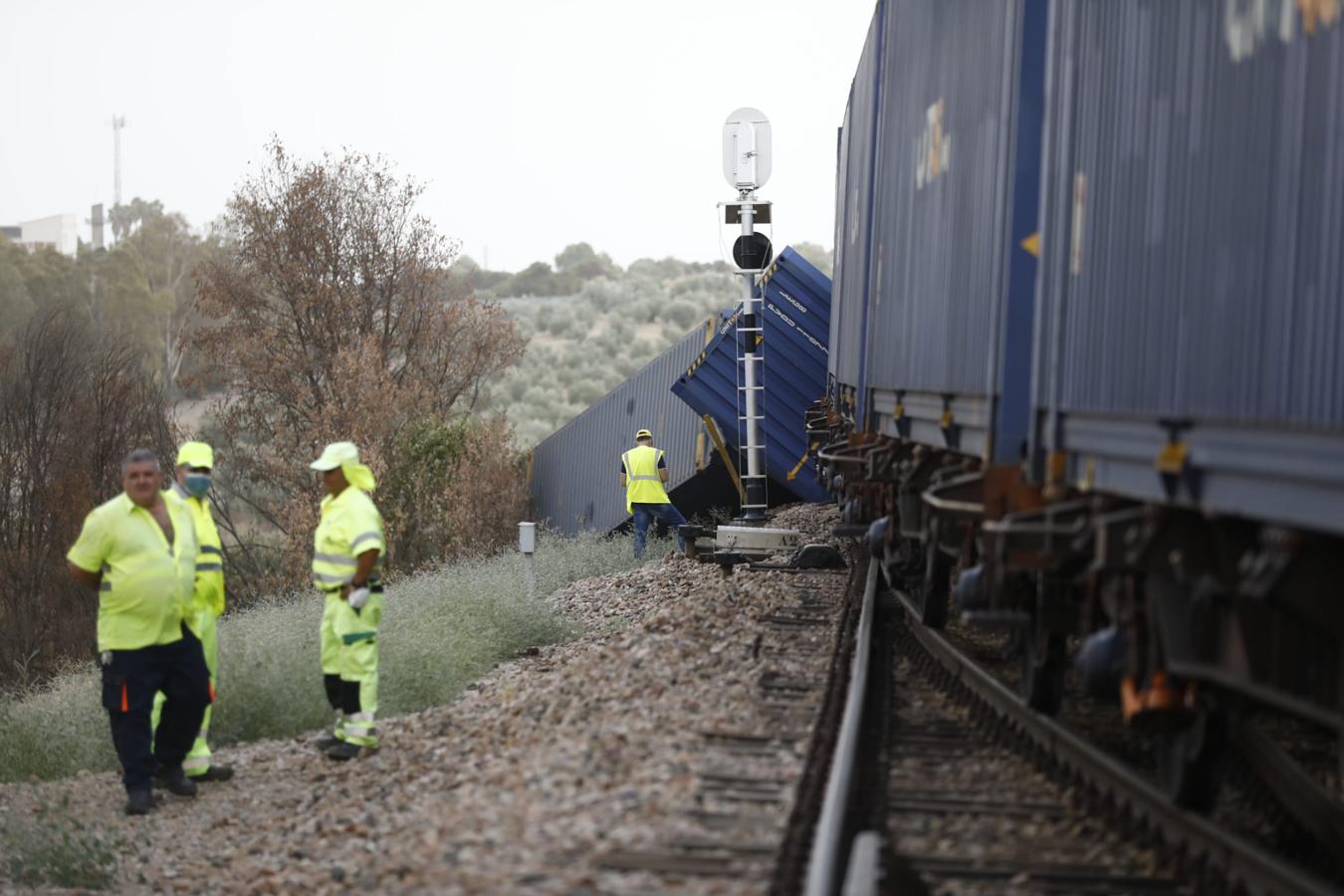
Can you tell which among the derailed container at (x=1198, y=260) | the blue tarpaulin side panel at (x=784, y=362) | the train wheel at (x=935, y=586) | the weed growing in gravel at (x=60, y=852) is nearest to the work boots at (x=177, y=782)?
the weed growing in gravel at (x=60, y=852)

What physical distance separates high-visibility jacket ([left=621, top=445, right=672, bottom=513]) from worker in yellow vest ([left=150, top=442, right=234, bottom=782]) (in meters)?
12.9

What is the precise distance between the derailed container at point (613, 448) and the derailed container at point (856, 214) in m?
6.81

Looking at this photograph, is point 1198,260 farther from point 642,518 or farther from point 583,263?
point 583,263

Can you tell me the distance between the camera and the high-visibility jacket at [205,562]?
383 inches

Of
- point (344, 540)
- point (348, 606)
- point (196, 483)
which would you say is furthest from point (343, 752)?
point (196, 483)

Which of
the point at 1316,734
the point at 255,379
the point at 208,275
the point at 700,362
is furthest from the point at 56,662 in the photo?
the point at 1316,734

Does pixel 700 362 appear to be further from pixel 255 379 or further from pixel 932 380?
pixel 255 379

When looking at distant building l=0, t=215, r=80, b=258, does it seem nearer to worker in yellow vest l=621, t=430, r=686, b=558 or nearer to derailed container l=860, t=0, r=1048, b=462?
worker in yellow vest l=621, t=430, r=686, b=558

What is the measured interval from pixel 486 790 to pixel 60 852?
7.93 ft

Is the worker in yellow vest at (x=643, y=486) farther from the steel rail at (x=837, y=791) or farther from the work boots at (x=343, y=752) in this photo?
the work boots at (x=343, y=752)

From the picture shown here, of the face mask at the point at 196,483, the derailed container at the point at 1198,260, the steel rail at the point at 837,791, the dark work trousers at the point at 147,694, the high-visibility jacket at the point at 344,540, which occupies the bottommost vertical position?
the dark work trousers at the point at 147,694

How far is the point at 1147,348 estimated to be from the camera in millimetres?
5551

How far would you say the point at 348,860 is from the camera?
24.9 ft

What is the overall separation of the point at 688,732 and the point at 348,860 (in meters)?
1.70
